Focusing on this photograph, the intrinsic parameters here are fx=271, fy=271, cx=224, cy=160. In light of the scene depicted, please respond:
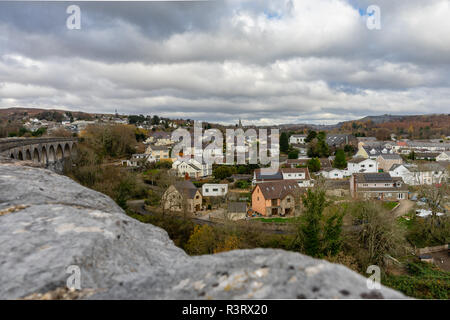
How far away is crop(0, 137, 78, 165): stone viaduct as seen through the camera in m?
21.9

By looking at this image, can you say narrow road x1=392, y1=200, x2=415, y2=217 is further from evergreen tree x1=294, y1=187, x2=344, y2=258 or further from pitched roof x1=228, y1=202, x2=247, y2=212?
evergreen tree x1=294, y1=187, x2=344, y2=258

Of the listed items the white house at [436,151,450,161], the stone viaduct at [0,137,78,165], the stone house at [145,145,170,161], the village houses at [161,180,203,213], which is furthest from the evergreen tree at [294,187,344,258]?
Result: the white house at [436,151,450,161]

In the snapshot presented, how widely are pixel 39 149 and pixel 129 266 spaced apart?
1466 inches

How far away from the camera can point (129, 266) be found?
2355 millimetres

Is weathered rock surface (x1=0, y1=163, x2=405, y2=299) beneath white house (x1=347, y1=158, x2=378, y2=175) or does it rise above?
above

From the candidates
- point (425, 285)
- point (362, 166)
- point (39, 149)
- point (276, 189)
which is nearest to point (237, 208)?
point (276, 189)

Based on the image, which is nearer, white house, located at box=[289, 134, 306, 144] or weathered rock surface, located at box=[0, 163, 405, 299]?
weathered rock surface, located at box=[0, 163, 405, 299]

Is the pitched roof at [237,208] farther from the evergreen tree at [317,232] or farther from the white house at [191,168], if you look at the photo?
the white house at [191,168]

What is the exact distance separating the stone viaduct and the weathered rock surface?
16729mm

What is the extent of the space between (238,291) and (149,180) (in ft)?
168

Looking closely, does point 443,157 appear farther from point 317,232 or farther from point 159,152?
point 159,152

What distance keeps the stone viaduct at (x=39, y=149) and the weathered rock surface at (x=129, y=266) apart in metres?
16.7

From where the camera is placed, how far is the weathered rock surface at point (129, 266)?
1.80m

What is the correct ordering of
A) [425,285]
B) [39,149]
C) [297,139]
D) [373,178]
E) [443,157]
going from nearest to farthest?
[425,285] < [39,149] < [373,178] < [443,157] < [297,139]
